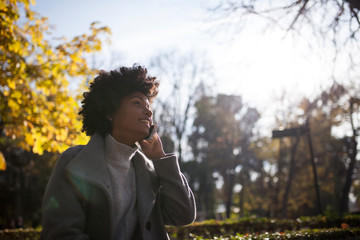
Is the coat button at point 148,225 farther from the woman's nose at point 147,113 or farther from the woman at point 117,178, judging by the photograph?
the woman's nose at point 147,113

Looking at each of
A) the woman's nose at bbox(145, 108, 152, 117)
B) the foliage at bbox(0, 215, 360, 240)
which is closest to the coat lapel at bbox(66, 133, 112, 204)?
the woman's nose at bbox(145, 108, 152, 117)

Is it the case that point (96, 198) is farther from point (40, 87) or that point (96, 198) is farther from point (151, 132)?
point (40, 87)

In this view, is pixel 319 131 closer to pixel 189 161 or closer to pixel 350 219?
pixel 189 161

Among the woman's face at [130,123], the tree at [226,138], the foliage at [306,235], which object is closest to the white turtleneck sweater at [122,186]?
the woman's face at [130,123]

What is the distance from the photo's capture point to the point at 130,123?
8.54 feet

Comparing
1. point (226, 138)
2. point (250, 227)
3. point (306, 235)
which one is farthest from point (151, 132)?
point (226, 138)

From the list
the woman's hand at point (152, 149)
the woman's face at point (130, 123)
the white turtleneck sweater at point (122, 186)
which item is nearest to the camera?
the white turtleneck sweater at point (122, 186)

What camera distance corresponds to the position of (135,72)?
284cm

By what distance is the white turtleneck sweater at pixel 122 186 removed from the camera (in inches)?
91.4

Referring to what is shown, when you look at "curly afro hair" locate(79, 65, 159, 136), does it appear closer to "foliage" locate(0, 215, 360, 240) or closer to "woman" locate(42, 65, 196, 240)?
"woman" locate(42, 65, 196, 240)

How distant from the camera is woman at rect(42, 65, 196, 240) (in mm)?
2098

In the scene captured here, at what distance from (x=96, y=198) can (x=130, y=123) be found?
715 millimetres

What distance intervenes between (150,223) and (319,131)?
79.6ft

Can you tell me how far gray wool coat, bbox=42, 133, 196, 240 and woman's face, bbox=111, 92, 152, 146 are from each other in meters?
0.18
